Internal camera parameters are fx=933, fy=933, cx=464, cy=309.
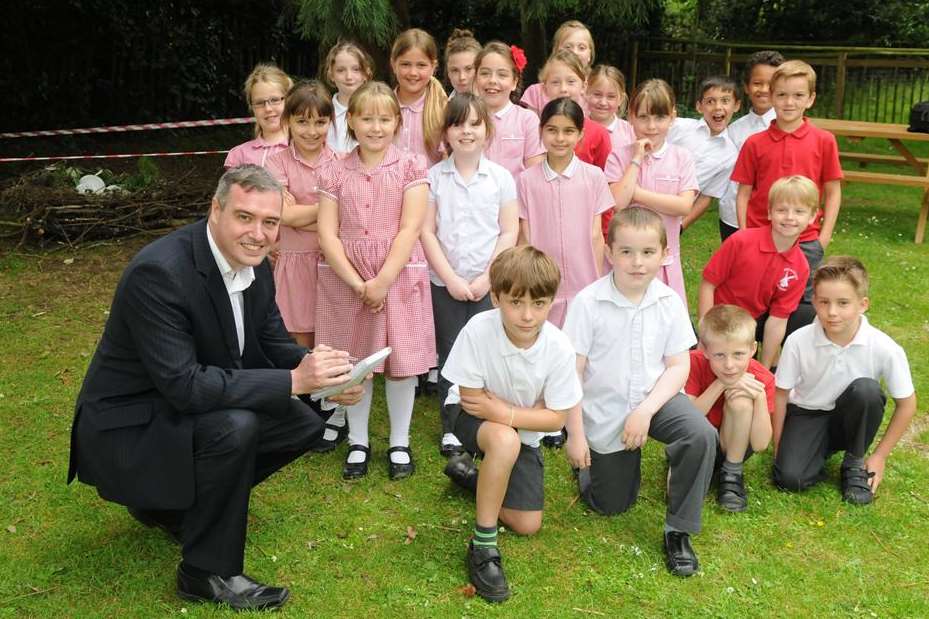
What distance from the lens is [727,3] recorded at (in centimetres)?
1911

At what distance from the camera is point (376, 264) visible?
3793 mm

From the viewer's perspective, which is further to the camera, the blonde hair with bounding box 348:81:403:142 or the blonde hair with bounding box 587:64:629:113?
the blonde hair with bounding box 587:64:629:113

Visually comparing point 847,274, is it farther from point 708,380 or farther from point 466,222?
point 466,222

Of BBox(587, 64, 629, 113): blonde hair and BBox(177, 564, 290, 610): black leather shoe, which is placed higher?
BBox(587, 64, 629, 113): blonde hair

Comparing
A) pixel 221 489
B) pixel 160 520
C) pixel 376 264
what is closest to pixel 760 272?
pixel 376 264

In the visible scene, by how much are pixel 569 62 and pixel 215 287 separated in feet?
7.94

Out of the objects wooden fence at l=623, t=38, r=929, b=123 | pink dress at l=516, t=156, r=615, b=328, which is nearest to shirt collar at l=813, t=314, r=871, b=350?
pink dress at l=516, t=156, r=615, b=328

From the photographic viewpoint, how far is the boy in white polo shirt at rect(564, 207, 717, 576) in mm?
3211

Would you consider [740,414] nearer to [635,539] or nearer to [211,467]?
[635,539]

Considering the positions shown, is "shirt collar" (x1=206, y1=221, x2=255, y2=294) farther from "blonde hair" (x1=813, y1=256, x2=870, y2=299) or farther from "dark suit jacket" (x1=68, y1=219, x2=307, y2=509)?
"blonde hair" (x1=813, y1=256, x2=870, y2=299)

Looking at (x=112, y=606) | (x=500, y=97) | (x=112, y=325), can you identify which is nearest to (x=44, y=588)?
(x=112, y=606)

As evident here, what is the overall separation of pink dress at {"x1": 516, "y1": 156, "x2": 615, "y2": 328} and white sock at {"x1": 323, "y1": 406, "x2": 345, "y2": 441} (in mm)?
1066

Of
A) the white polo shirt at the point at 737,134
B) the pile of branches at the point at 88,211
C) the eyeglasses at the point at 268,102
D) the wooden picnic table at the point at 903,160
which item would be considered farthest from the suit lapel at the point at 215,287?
the wooden picnic table at the point at 903,160

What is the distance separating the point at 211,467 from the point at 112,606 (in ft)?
1.98
